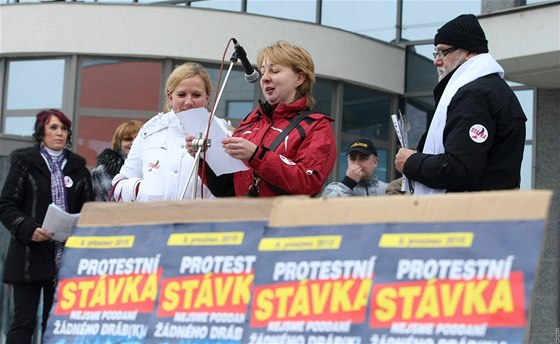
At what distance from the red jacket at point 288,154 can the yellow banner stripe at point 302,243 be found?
4.02ft

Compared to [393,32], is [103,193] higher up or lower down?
lower down

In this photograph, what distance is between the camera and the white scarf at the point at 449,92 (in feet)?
14.0

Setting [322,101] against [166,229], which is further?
[322,101]

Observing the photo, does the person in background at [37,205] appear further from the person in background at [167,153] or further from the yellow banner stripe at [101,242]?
the yellow banner stripe at [101,242]

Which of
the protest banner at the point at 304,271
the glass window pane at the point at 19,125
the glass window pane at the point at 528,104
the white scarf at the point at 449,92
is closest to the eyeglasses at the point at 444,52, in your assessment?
the white scarf at the point at 449,92

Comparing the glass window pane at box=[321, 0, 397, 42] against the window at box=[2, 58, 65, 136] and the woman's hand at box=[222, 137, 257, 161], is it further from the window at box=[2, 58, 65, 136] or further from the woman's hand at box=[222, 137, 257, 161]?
the woman's hand at box=[222, 137, 257, 161]

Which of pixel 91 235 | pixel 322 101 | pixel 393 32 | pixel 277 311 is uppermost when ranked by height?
pixel 393 32

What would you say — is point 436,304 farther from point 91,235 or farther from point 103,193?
point 103,193

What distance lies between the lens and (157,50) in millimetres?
14367

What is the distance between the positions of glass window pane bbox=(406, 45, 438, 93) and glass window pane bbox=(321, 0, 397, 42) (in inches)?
16.4

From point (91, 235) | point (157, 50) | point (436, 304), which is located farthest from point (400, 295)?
point (157, 50)

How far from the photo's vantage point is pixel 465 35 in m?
4.43

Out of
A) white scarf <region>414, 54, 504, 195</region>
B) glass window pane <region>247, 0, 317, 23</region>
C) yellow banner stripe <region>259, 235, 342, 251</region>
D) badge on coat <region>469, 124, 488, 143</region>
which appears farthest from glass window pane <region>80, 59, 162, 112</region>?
yellow banner stripe <region>259, 235, 342, 251</region>

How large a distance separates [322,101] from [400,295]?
39.8 feet
